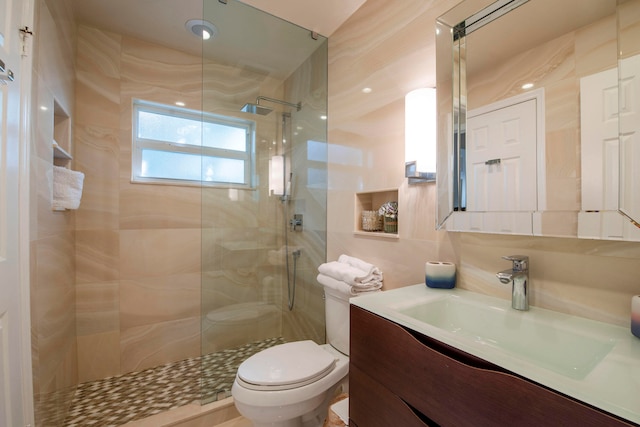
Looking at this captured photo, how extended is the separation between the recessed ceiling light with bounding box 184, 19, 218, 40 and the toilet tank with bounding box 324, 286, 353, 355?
5.92ft

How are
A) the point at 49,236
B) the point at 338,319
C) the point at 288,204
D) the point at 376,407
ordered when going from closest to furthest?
1. the point at 376,407
2. the point at 49,236
3. the point at 338,319
4. the point at 288,204

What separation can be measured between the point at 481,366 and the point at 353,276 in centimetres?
80

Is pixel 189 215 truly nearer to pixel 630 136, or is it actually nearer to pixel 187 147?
pixel 187 147

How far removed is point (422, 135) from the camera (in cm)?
130

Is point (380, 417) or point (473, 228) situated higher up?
point (473, 228)


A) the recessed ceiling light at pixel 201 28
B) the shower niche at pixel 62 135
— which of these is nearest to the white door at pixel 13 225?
the shower niche at pixel 62 135

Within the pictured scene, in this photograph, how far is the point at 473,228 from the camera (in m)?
1.14

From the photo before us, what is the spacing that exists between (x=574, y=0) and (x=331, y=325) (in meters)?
1.68

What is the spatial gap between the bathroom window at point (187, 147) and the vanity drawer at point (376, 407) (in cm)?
144

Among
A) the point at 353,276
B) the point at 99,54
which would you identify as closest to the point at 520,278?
the point at 353,276

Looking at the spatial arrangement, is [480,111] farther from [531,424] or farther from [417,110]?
[531,424]

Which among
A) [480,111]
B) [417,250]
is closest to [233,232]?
[417,250]

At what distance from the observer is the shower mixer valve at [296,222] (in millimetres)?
2145

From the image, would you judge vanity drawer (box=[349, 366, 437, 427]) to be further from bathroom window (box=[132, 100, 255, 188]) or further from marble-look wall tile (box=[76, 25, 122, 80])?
marble-look wall tile (box=[76, 25, 122, 80])
